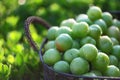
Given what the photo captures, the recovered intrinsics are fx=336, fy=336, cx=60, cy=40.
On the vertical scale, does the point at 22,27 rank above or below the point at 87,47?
above

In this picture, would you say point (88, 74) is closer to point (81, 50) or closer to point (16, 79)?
point (81, 50)

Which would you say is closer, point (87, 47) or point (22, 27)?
point (87, 47)

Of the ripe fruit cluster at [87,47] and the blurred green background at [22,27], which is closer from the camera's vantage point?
the ripe fruit cluster at [87,47]

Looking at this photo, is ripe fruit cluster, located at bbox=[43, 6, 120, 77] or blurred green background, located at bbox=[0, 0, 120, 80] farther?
blurred green background, located at bbox=[0, 0, 120, 80]

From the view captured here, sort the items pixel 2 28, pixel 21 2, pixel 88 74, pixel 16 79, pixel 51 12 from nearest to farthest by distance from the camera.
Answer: pixel 88 74
pixel 16 79
pixel 2 28
pixel 51 12
pixel 21 2

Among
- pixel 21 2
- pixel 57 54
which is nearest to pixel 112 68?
pixel 57 54
